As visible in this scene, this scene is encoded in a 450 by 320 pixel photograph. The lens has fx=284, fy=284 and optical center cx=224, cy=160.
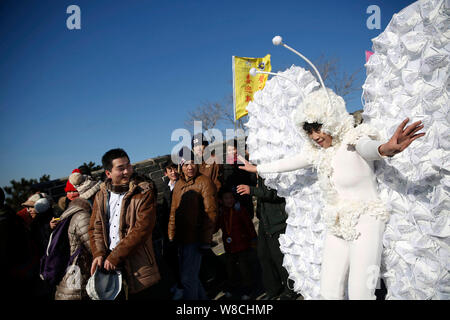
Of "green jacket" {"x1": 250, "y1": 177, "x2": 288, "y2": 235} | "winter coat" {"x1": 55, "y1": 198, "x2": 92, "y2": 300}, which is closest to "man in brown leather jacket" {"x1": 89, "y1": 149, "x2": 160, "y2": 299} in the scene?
"winter coat" {"x1": 55, "y1": 198, "x2": 92, "y2": 300}

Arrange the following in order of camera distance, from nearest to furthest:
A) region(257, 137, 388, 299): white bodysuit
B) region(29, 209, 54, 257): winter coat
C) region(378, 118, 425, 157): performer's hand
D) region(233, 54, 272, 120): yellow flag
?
region(378, 118, 425, 157): performer's hand, region(257, 137, 388, 299): white bodysuit, region(29, 209, 54, 257): winter coat, region(233, 54, 272, 120): yellow flag

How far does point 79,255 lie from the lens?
2502mm

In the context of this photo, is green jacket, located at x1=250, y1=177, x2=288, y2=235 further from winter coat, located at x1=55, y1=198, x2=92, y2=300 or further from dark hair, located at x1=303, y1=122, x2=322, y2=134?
winter coat, located at x1=55, y1=198, x2=92, y2=300

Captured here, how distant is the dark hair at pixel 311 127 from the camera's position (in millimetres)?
2139

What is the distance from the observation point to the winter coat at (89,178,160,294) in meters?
2.40

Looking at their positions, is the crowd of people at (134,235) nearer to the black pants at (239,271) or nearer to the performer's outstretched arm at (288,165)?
the black pants at (239,271)

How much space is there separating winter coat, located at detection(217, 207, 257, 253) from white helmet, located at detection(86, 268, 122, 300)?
1.54 meters

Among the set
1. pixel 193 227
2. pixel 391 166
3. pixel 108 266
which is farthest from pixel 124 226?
pixel 391 166

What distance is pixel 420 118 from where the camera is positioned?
6.21ft

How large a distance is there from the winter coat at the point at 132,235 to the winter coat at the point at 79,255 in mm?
130

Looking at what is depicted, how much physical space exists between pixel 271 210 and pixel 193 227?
3.01 ft

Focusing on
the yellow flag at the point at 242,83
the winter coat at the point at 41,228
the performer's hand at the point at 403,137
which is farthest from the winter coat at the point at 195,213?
the yellow flag at the point at 242,83

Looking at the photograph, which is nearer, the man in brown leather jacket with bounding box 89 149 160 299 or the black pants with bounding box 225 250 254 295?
the man in brown leather jacket with bounding box 89 149 160 299

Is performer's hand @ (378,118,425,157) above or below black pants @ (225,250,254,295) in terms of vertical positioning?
above
